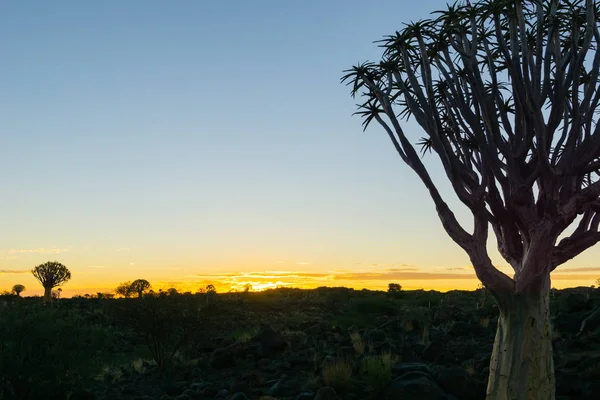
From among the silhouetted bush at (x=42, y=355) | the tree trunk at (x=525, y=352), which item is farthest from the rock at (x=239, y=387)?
the tree trunk at (x=525, y=352)

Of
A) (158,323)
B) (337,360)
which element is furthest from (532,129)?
(158,323)

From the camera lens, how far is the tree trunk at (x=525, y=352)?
1092 cm

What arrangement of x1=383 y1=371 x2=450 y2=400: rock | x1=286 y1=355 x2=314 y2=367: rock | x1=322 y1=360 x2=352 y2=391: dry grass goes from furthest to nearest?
x1=286 y1=355 x2=314 y2=367: rock
x1=322 y1=360 x2=352 y2=391: dry grass
x1=383 y1=371 x2=450 y2=400: rock

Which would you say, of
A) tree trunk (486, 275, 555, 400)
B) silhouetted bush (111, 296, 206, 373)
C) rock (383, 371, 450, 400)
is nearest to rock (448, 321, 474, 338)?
rock (383, 371, 450, 400)

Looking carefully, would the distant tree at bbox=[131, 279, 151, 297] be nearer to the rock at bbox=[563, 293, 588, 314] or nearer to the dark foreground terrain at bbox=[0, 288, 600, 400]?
the dark foreground terrain at bbox=[0, 288, 600, 400]

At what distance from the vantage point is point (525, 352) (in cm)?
1098

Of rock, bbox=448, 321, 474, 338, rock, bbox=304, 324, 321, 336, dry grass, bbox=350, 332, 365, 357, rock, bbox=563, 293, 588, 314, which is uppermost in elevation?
rock, bbox=563, 293, 588, 314

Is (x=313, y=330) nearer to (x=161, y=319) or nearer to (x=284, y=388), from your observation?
(x=161, y=319)

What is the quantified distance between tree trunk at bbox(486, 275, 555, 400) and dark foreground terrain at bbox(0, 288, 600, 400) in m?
1.75

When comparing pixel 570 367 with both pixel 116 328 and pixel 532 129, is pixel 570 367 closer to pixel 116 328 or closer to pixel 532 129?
pixel 532 129

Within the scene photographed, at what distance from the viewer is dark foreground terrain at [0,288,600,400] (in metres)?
13.2

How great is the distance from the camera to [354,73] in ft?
45.9

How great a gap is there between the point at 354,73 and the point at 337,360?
7223 mm

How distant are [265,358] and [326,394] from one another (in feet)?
19.6
